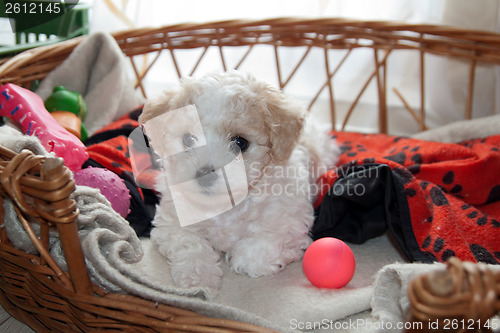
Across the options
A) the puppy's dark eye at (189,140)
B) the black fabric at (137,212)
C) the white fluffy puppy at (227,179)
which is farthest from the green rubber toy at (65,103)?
the puppy's dark eye at (189,140)

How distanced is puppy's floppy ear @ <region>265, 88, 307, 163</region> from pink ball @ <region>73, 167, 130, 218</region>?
69 cm

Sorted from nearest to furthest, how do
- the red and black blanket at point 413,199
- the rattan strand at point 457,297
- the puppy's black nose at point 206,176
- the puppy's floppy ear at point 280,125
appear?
the rattan strand at point 457,297 < the puppy's black nose at point 206,176 < the puppy's floppy ear at point 280,125 < the red and black blanket at point 413,199

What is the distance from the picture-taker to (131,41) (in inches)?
119

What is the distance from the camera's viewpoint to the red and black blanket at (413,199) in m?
1.89

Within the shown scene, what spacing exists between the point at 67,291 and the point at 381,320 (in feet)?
3.21

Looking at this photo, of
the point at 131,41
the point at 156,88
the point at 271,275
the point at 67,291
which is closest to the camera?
the point at 67,291

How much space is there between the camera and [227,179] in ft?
5.33

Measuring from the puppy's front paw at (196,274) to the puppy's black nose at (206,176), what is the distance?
1.19 feet

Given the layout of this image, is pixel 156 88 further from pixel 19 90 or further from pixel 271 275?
pixel 271 275

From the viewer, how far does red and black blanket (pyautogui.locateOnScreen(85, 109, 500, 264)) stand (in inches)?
74.3

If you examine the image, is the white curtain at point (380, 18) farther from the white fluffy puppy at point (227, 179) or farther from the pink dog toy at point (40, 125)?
the white fluffy puppy at point (227, 179)

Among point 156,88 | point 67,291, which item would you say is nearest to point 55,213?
point 67,291

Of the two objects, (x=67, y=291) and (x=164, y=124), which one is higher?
(x=164, y=124)

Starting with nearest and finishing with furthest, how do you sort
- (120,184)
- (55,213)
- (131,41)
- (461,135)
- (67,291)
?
1. (55,213)
2. (67,291)
3. (120,184)
4. (461,135)
5. (131,41)
